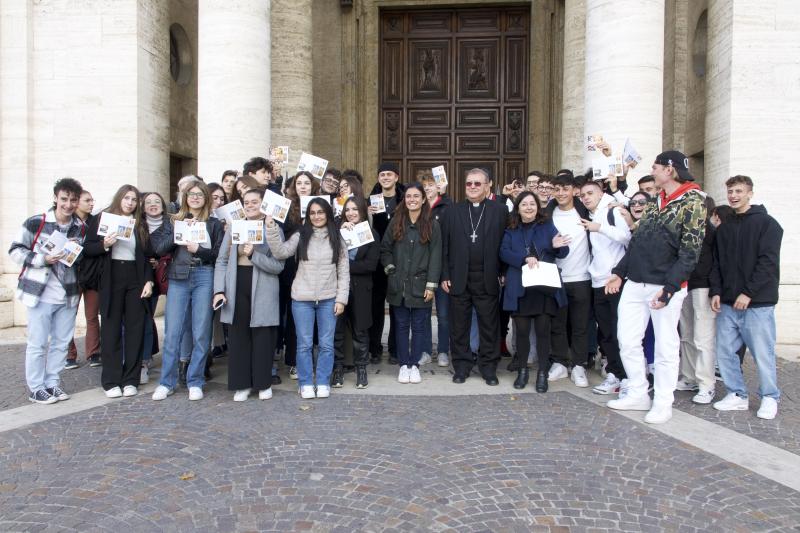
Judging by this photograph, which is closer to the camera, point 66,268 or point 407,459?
point 407,459

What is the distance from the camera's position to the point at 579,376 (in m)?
6.53

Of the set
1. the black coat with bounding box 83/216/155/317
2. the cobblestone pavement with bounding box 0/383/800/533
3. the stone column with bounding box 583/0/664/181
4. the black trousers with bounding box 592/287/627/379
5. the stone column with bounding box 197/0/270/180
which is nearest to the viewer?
the cobblestone pavement with bounding box 0/383/800/533

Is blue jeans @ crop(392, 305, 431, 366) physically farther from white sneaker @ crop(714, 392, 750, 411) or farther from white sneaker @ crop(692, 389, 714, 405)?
white sneaker @ crop(714, 392, 750, 411)

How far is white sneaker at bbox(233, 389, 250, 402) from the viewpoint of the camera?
5.86 meters

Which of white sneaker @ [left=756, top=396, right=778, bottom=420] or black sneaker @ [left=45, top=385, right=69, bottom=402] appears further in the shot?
black sneaker @ [left=45, top=385, right=69, bottom=402]

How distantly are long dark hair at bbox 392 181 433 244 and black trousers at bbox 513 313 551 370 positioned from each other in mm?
1286

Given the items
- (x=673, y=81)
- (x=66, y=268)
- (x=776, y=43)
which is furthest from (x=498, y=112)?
(x=66, y=268)

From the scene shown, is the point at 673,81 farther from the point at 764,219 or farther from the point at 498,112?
the point at 764,219

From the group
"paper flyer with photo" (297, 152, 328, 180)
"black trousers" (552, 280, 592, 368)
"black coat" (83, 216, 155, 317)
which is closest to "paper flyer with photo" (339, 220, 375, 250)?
"paper flyer with photo" (297, 152, 328, 180)

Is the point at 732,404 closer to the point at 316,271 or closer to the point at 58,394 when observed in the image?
the point at 316,271

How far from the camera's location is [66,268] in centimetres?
596

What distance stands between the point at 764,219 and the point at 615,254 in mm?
1344

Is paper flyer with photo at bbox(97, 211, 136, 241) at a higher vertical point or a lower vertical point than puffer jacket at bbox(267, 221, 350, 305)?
higher

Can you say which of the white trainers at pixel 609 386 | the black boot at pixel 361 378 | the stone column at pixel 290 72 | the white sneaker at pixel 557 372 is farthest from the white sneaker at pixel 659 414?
the stone column at pixel 290 72
